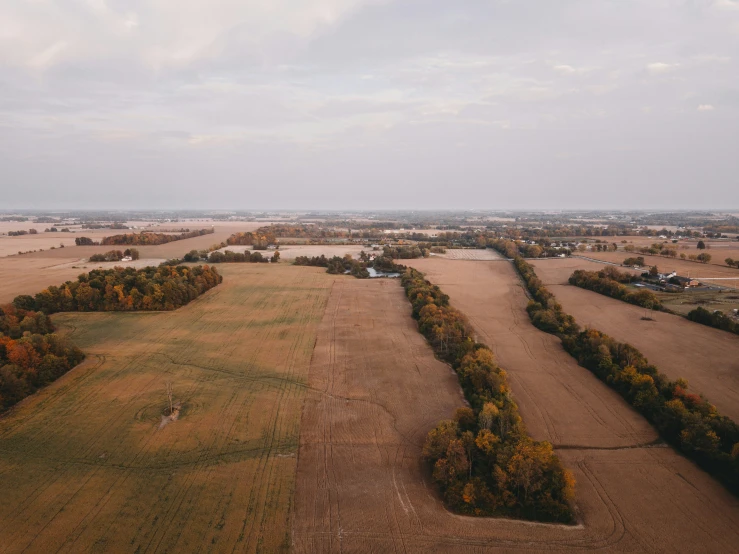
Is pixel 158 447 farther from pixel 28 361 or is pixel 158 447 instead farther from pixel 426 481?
pixel 28 361

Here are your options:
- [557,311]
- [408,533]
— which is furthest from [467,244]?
[408,533]

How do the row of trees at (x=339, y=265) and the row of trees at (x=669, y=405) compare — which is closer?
the row of trees at (x=669, y=405)

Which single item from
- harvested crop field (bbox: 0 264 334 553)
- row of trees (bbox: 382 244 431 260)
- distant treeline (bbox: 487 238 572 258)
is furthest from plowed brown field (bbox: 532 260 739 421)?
distant treeline (bbox: 487 238 572 258)

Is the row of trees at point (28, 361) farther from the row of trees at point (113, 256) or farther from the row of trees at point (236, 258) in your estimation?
the row of trees at point (113, 256)

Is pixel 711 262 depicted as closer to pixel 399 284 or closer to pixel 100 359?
pixel 399 284

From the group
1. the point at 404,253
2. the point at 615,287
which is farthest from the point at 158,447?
the point at 404,253

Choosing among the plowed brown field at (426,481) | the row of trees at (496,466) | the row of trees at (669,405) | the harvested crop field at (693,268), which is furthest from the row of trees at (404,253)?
the row of trees at (496,466)
